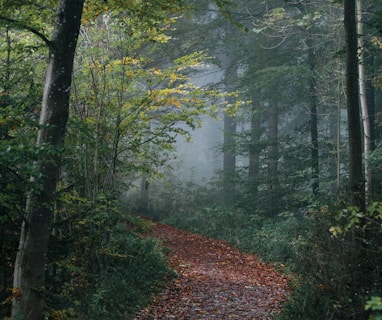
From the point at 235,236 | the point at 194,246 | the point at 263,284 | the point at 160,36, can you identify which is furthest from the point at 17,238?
the point at 235,236

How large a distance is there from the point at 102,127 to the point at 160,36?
2211 millimetres

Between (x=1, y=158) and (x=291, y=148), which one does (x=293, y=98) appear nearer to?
(x=291, y=148)

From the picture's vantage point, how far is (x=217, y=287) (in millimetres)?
8891

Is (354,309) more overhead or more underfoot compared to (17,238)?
more underfoot

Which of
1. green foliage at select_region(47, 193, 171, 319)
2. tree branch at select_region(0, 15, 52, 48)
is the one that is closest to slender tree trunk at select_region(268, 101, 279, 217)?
green foliage at select_region(47, 193, 171, 319)

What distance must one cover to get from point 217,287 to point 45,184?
5.25 metres

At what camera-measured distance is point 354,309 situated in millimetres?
4816

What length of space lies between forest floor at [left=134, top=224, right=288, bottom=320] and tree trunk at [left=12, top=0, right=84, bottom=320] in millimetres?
2338

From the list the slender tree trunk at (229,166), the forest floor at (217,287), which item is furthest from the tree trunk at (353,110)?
the slender tree trunk at (229,166)

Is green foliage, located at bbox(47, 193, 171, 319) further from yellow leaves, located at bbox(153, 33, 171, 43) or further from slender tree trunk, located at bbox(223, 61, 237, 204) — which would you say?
slender tree trunk, located at bbox(223, 61, 237, 204)

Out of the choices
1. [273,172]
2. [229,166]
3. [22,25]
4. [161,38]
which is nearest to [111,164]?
[161,38]

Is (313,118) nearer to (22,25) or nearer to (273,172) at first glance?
(273,172)

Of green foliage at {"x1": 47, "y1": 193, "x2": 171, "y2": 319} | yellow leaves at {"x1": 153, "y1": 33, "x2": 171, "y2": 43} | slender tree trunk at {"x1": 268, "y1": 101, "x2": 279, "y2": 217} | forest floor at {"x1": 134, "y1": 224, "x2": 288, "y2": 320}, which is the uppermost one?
yellow leaves at {"x1": 153, "y1": 33, "x2": 171, "y2": 43}

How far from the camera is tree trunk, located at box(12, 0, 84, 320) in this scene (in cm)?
489
